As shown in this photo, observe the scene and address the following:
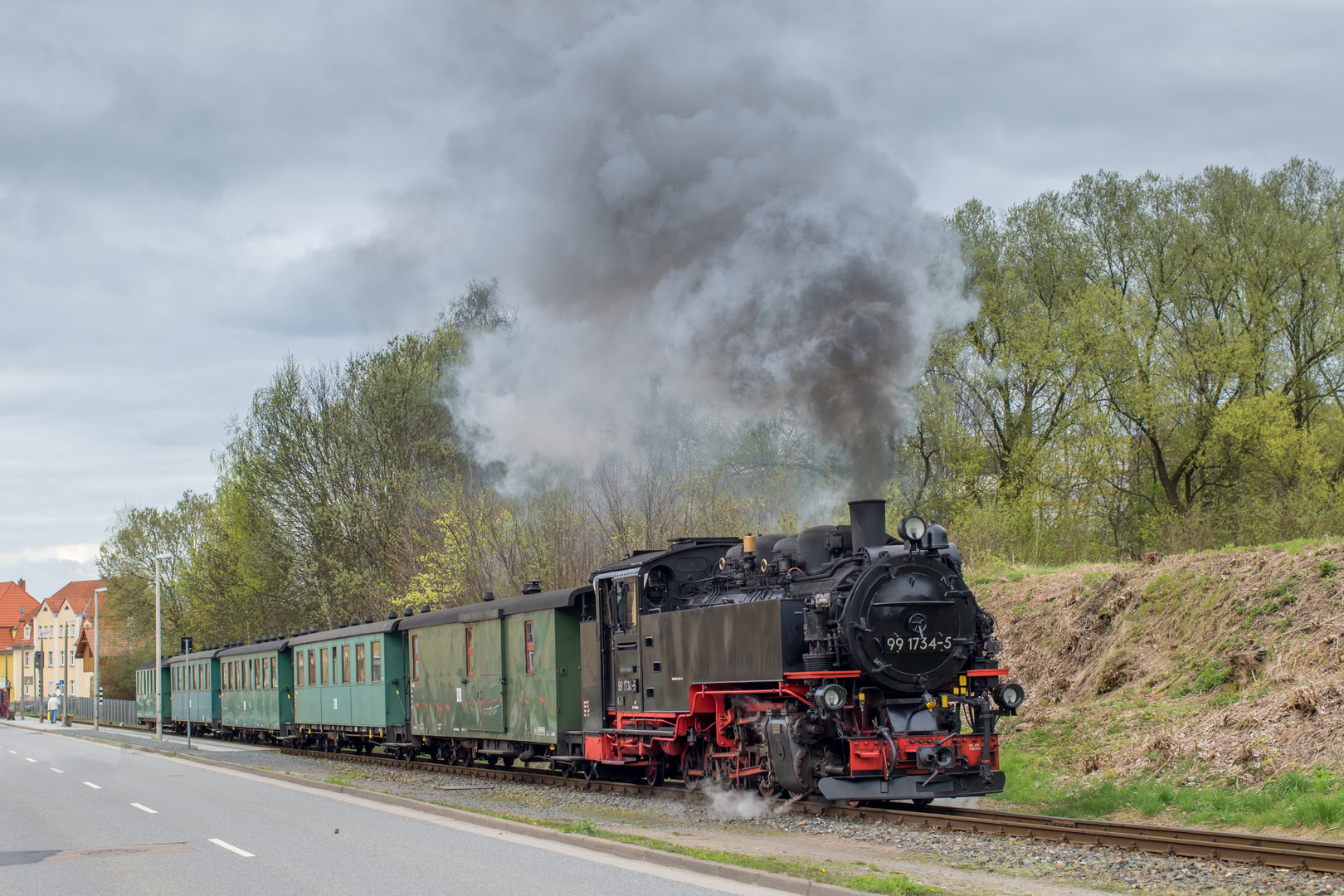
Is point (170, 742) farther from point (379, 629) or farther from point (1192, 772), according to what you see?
point (1192, 772)

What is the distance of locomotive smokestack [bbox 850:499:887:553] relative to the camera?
1168 cm

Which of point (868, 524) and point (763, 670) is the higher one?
point (868, 524)

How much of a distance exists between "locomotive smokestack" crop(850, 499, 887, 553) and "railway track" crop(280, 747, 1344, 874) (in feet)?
8.31

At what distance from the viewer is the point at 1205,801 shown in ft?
36.0

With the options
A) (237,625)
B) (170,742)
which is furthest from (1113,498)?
(237,625)

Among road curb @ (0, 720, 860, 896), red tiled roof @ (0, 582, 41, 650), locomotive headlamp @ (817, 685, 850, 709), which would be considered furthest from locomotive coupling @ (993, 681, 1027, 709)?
red tiled roof @ (0, 582, 41, 650)

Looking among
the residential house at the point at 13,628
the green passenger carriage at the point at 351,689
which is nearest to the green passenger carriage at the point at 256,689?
the green passenger carriage at the point at 351,689

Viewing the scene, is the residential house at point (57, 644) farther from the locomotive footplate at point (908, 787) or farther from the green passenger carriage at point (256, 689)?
the locomotive footplate at point (908, 787)

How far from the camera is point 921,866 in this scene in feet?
28.4

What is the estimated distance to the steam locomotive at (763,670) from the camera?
11078 millimetres

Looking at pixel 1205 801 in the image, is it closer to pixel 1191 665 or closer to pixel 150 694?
pixel 1191 665

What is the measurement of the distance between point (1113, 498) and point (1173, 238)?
6.36 metres

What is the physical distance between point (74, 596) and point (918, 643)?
326 ft

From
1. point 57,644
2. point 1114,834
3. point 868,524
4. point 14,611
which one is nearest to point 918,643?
point 868,524
